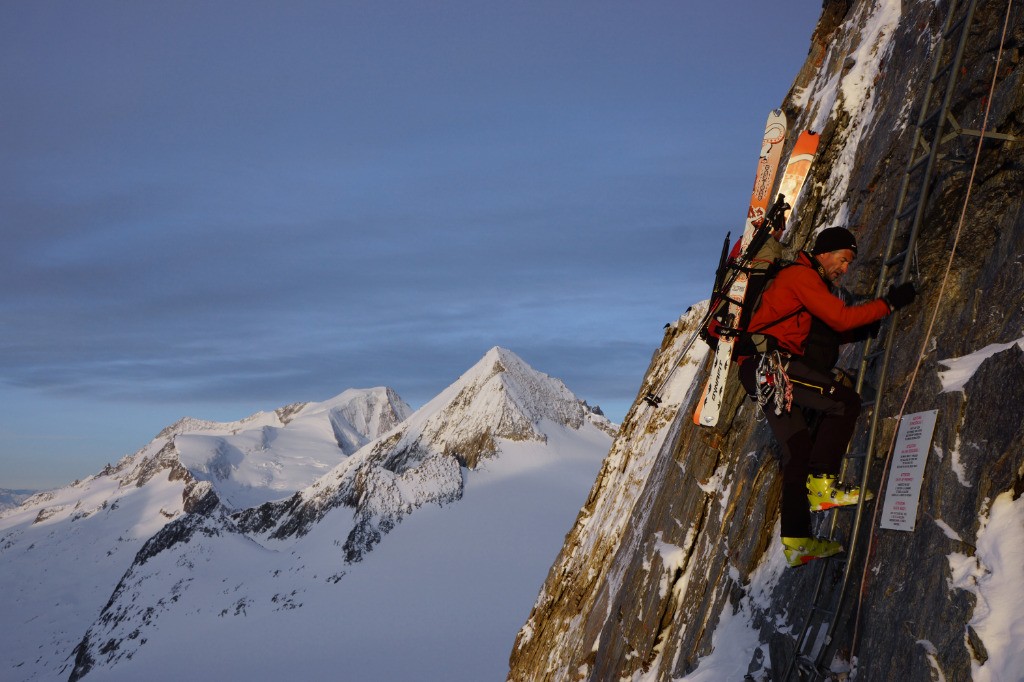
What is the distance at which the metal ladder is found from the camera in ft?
25.7

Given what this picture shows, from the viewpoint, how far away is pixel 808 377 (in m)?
8.51

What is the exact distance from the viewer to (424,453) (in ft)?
260

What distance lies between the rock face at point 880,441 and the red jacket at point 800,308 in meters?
0.86

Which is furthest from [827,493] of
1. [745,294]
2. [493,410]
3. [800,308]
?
[493,410]

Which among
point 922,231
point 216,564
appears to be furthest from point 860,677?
point 216,564

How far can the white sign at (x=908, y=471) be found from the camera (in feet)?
24.5

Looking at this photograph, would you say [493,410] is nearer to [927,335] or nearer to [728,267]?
[728,267]

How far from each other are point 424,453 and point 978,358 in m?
73.8

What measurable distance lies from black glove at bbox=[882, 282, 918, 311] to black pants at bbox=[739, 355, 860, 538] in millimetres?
989

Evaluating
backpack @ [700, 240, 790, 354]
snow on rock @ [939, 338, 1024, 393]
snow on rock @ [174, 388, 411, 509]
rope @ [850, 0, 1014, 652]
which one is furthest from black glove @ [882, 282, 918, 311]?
snow on rock @ [174, 388, 411, 509]

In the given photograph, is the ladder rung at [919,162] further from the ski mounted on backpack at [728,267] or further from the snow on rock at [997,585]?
the snow on rock at [997,585]

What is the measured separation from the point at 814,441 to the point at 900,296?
1775 millimetres

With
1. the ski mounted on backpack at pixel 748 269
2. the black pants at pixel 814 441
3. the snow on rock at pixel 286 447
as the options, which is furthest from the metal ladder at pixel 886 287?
the snow on rock at pixel 286 447

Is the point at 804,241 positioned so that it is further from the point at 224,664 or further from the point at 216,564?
the point at 216,564
